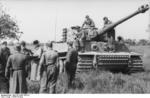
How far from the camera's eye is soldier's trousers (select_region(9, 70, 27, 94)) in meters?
9.01

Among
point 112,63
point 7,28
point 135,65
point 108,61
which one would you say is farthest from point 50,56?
point 7,28

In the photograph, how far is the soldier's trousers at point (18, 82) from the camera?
9008mm

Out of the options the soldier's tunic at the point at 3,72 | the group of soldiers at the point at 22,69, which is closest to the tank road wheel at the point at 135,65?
the group of soldiers at the point at 22,69

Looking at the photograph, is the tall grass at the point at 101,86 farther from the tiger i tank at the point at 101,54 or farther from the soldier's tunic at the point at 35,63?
the tiger i tank at the point at 101,54

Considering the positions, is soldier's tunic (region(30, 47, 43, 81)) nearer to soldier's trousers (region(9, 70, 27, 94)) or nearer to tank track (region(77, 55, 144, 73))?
tank track (region(77, 55, 144, 73))

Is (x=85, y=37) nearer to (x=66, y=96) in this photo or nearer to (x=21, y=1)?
(x=21, y=1)

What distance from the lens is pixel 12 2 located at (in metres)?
9.70

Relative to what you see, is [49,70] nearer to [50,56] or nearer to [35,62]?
[50,56]

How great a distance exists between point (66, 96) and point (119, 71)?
781 cm

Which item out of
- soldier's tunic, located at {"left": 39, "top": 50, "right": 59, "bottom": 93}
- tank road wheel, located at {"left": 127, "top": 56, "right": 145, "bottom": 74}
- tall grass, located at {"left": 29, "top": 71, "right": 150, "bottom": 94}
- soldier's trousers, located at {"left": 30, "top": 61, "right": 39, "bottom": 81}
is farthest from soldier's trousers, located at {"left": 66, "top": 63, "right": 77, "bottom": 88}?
tank road wheel, located at {"left": 127, "top": 56, "right": 145, "bottom": 74}

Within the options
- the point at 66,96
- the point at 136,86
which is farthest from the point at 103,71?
the point at 66,96

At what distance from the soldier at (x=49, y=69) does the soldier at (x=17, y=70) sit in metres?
0.45

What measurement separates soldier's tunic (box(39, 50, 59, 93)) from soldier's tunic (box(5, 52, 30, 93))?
0.45m

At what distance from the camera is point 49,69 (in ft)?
30.5
